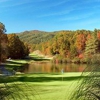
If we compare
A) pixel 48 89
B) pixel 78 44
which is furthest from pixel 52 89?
pixel 78 44

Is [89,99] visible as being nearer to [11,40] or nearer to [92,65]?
[92,65]

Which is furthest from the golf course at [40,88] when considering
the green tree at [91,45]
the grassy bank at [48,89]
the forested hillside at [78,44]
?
the green tree at [91,45]

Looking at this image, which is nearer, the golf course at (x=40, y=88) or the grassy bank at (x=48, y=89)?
the golf course at (x=40, y=88)

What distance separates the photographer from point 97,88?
4.26m

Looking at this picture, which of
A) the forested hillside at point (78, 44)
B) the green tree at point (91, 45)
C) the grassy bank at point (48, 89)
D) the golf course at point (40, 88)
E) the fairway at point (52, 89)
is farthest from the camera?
the forested hillside at point (78, 44)

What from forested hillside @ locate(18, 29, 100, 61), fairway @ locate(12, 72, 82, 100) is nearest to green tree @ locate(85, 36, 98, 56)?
forested hillside @ locate(18, 29, 100, 61)

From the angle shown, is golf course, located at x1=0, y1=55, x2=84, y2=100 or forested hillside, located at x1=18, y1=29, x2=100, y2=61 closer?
golf course, located at x1=0, y1=55, x2=84, y2=100

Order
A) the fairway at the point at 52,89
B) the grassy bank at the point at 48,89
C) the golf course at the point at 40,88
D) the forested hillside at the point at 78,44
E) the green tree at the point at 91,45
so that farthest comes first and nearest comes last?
1. the forested hillside at the point at 78,44
2. the green tree at the point at 91,45
3. the fairway at the point at 52,89
4. the grassy bank at the point at 48,89
5. the golf course at the point at 40,88

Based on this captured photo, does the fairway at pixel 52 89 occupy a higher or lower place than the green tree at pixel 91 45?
lower

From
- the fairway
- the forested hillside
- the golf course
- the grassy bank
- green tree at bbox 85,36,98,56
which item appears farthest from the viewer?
the forested hillside

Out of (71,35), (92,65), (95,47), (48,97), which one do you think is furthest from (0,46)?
(71,35)

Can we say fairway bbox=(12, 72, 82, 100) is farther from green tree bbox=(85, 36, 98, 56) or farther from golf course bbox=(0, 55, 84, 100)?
green tree bbox=(85, 36, 98, 56)

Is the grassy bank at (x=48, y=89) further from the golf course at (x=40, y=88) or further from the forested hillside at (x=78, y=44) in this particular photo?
the forested hillside at (x=78, y=44)

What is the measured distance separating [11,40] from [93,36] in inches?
942
